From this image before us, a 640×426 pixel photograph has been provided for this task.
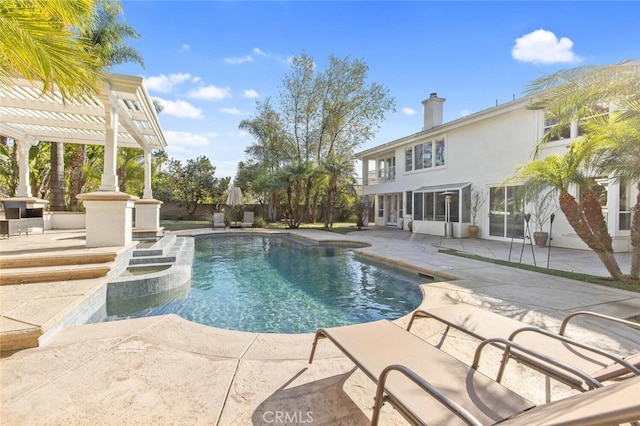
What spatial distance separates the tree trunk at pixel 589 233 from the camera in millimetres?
6836

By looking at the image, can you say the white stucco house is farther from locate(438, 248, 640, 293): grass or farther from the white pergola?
the white pergola

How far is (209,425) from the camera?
2213 millimetres

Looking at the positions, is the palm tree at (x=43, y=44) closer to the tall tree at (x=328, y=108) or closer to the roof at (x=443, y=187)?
the roof at (x=443, y=187)

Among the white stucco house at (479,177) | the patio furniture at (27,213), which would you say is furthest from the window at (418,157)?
the patio furniture at (27,213)

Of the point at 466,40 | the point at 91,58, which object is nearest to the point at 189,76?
the point at 91,58

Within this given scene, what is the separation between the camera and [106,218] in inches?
302

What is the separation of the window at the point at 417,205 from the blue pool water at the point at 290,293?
27.8 ft

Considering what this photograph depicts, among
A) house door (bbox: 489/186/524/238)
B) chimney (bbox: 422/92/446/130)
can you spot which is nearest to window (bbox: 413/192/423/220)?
house door (bbox: 489/186/524/238)

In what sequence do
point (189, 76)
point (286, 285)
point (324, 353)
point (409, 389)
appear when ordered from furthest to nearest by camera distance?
point (189, 76) < point (286, 285) < point (324, 353) < point (409, 389)

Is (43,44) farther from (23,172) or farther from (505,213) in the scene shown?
(505,213)

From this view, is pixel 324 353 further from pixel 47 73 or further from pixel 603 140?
pixel 603 140

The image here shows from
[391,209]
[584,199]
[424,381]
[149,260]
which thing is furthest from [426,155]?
[424,381]

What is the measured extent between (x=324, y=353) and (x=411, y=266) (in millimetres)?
5638

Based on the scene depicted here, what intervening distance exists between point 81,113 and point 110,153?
8.13ft
